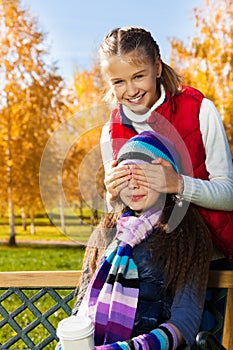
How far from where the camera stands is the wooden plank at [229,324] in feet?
6.32

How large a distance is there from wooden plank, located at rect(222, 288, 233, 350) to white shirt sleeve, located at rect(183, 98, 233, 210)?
0.35m

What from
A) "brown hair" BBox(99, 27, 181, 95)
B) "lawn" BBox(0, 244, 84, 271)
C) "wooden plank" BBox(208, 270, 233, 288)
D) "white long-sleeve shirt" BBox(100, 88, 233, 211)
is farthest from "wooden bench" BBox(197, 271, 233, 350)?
"lawn" BBox(0, 244, 84, 271)

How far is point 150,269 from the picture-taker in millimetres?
1733

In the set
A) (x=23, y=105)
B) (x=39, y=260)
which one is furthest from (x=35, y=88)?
(x=39, y=260)

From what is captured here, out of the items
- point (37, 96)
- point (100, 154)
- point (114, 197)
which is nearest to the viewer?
point (114, 197)

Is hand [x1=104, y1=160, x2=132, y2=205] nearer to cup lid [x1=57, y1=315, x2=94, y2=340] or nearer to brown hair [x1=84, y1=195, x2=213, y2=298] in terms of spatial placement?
brown hair [x1=84, y1=195, x2=213, y2=298]

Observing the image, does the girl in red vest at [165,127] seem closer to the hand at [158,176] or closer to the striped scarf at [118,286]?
the hand at [158,176]

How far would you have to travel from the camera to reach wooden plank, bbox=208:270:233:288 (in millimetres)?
1916

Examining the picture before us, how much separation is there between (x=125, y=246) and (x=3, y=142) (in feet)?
40.5

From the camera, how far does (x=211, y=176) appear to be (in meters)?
1.77

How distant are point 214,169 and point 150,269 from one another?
1.10 feet

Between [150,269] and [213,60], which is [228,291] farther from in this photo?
[213,60]

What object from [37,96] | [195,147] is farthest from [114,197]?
[37,96]

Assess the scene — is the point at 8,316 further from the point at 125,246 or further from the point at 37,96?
the point at 37,96
